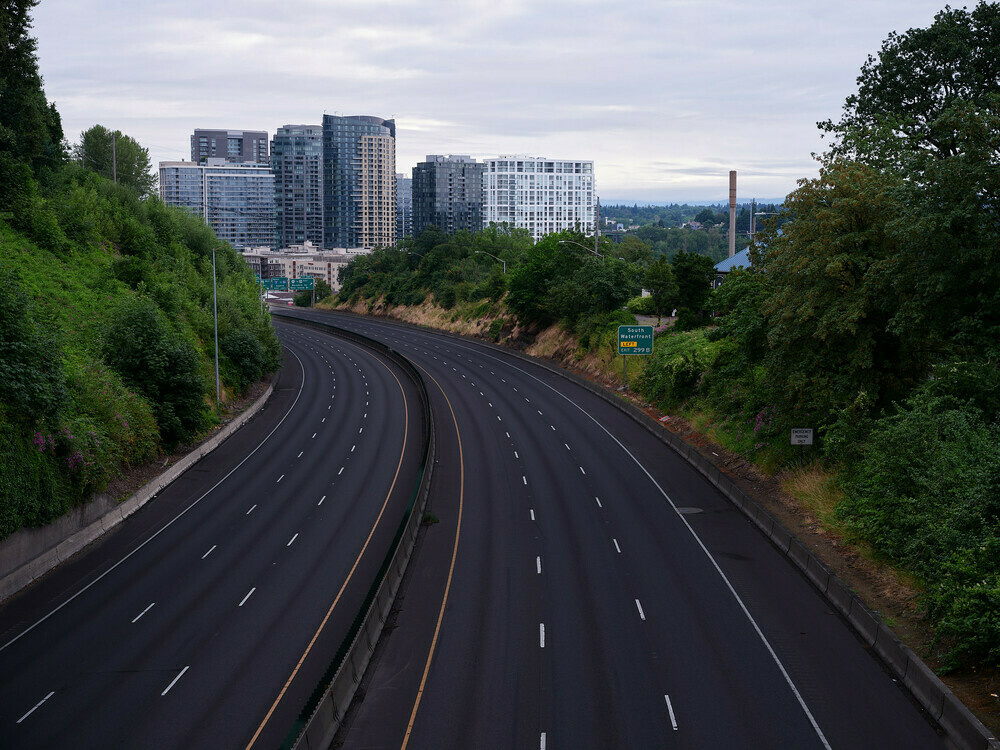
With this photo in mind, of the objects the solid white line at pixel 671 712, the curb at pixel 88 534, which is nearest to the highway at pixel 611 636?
the solid white line at pixel 671 712

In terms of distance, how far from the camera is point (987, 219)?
25688 mm

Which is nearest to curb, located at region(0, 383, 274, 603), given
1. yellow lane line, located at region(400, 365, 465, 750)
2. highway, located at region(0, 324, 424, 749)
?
highway, located at region(0, 324, 424, 749)

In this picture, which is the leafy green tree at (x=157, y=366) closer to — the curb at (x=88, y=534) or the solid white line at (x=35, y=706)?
the curb at (x=88, y=534)

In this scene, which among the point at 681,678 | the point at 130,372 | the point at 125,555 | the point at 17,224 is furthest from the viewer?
the point at 17,224

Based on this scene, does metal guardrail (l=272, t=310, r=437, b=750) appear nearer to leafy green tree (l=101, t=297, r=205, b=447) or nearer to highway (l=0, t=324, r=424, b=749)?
highway (l=0, t=324, r=424, b=749)

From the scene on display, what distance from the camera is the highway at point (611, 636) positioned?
657 inches

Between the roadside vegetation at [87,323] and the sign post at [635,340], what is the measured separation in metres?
26.4

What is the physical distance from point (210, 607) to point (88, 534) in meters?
9.13

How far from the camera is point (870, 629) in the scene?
67.8 feet

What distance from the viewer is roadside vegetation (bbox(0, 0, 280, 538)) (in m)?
28.0

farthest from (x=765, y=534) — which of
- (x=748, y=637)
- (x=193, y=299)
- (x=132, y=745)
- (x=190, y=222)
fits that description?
(x=190, y=222)

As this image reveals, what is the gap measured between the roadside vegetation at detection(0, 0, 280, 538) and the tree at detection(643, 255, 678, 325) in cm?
3114

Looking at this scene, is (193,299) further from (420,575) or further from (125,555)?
(420,575)

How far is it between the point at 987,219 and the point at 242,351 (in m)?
Result: 46.2
